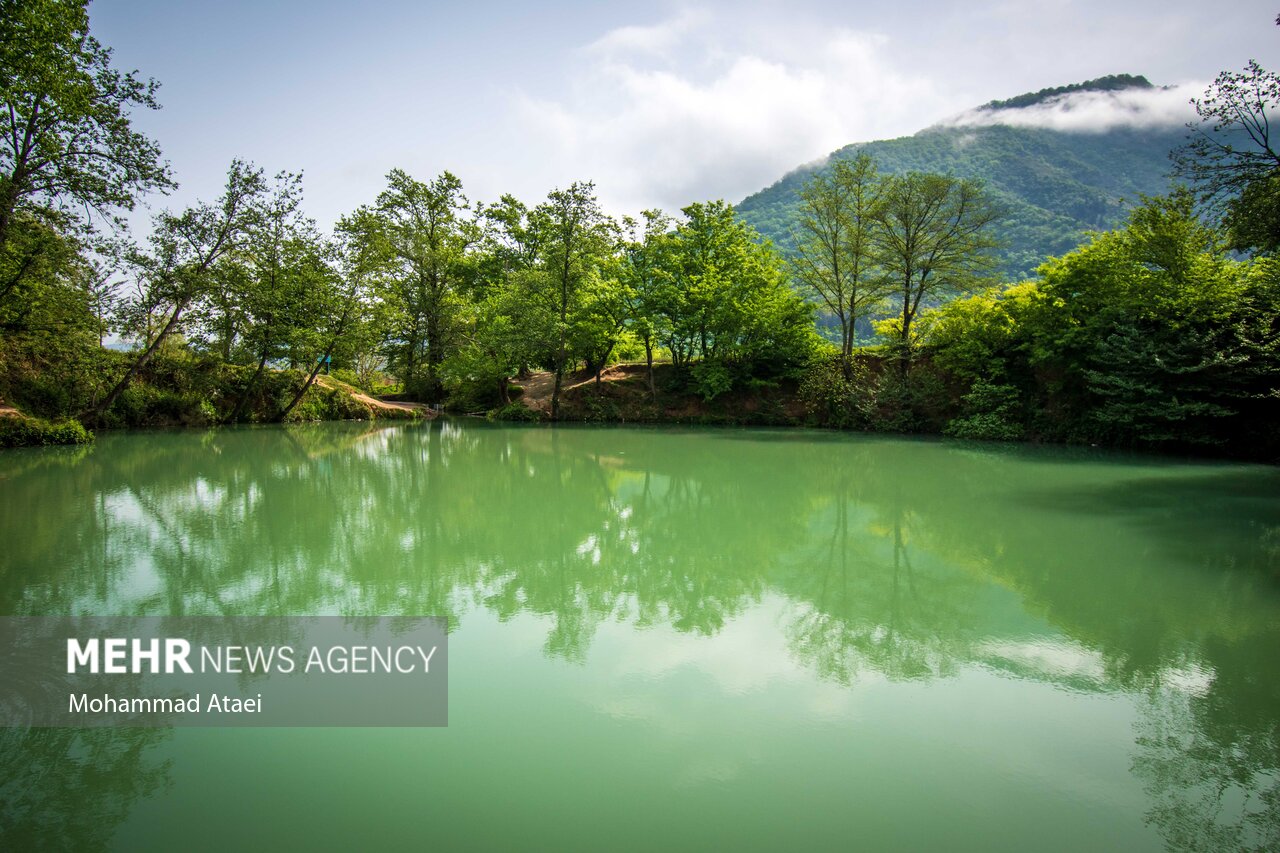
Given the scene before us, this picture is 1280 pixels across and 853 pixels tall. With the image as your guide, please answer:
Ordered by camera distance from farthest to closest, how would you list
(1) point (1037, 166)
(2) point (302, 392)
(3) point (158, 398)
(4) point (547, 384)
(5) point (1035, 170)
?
(1) point (1037, 166), (5) point (1035, 170), (4) point (547, 384), (2) point (302, 392), (3) point (158, 398)

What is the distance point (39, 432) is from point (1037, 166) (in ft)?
356

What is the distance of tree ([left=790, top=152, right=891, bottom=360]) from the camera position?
23.9 metres

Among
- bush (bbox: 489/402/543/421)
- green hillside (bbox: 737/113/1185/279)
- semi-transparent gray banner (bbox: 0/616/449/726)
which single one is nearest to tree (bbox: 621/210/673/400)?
bush (bbox: 489/402/543/421)

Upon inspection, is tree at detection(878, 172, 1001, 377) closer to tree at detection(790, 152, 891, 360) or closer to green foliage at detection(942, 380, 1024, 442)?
tree at detection(790, 152, 891, 360)

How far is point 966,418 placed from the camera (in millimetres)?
21453

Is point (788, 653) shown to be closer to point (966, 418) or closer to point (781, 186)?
point (966, 418)

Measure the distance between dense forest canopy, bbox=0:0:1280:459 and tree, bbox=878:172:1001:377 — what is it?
0.09m

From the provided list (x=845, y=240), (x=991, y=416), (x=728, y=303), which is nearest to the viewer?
(x=991, y=416)

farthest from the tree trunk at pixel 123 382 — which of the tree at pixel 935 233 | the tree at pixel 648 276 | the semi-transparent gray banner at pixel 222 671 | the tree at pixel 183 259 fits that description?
the tree at pixel 935 233

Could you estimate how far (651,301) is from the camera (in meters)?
26.6

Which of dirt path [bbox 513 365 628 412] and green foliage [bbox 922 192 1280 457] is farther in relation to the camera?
dirt path [bbox 513 365 628 412]

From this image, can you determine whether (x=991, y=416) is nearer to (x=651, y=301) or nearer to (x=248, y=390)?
(x=651, y=301)

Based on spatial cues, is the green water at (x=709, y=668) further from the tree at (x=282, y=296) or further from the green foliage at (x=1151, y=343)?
the tree at (x=282, y=296)

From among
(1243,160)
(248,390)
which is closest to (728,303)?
(1243,160)
